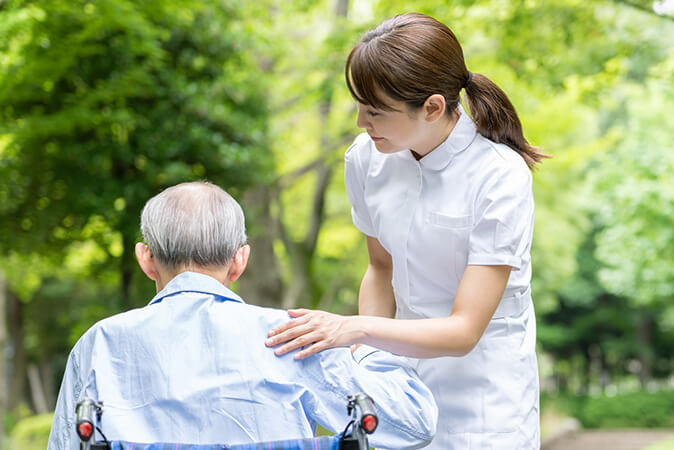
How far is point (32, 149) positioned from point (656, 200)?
11.0m

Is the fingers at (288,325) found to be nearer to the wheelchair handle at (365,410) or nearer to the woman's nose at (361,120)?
the wheelchair handle at (365,410)

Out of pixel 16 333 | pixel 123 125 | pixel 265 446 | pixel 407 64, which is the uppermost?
pixel 123 125

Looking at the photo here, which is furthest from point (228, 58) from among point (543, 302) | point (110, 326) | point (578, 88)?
point (543, 302)

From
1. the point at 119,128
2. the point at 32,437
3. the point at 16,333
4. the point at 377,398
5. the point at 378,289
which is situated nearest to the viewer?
the point at 377,398

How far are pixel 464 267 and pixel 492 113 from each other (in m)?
0.39

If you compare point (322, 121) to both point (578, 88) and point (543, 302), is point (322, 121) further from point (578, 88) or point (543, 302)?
point (543, 302)

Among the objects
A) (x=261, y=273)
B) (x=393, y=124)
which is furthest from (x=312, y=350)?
(x=261, y=273)

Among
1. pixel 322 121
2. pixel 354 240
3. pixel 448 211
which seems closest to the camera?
pixel 448 211

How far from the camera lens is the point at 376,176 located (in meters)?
2.00

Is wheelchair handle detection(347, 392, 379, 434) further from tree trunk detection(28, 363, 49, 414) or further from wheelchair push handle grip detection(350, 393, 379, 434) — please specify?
tree trunk detection(28, 363, 49, 414)

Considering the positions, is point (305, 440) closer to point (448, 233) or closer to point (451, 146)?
point (448, 233)

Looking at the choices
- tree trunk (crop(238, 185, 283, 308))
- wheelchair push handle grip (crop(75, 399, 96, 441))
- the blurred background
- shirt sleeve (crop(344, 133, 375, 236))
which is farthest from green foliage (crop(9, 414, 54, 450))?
wheelchair push handle grip (crop(75, 399, 96, 441))

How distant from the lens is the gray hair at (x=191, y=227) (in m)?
1.74

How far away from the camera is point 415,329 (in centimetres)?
165
